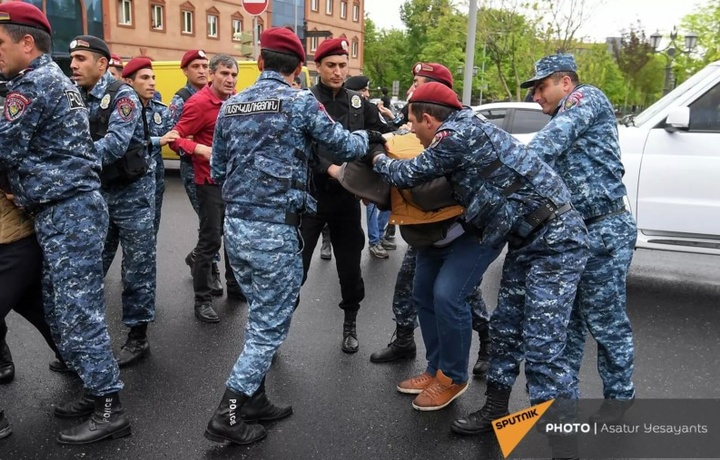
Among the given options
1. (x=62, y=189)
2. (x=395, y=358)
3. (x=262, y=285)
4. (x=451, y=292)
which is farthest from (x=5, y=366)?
(x=451, y=292)

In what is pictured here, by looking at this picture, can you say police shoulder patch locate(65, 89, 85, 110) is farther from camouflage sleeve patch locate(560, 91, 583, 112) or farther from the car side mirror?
the car side mirror

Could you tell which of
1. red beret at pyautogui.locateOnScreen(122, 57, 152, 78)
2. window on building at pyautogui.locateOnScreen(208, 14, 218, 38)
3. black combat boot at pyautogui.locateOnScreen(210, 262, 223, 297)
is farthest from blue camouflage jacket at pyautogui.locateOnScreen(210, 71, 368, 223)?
window on building at pyautogui.locateOnScreen(208, 14, 218, 38)

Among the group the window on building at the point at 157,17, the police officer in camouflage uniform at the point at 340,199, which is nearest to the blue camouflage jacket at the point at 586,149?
the police officer in camouflage uniform at the point at 340,199

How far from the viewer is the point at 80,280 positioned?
2.86m

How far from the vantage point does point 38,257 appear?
2.99 m

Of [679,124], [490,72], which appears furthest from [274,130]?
[490,72]

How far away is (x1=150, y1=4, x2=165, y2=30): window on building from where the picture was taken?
31.5 metres

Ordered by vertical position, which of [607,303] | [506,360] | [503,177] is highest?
[503,177]

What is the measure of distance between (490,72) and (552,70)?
85.4 feet

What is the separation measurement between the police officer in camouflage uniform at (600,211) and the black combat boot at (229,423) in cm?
165

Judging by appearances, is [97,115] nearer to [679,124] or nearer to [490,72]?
[679,124]

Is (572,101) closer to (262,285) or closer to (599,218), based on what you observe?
(599,218)

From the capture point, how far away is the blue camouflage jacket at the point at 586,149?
287 centimetres

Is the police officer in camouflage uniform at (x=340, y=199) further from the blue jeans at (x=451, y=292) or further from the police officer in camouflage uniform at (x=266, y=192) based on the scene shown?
the police officer in camouflage uniform at (x=266, y=192)
